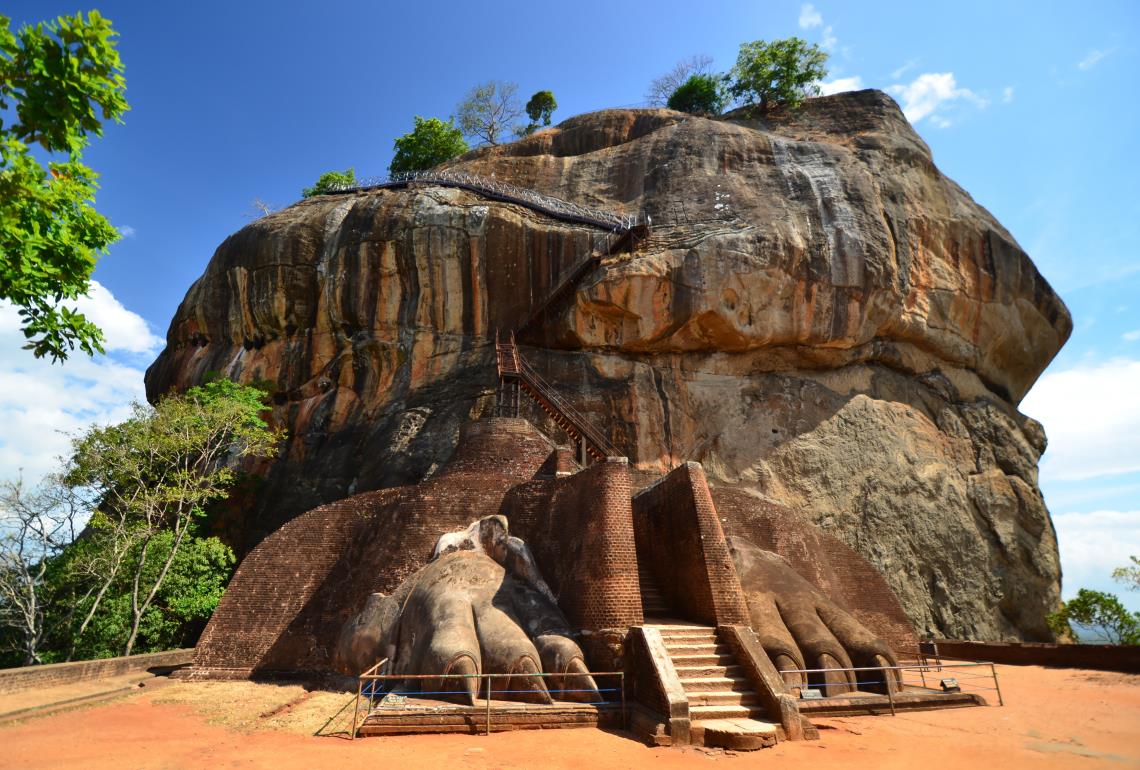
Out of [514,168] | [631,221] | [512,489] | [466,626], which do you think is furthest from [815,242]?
[466,626]

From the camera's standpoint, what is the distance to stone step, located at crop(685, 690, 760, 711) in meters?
7.81

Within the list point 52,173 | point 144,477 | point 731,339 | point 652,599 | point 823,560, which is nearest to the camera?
point 52,173

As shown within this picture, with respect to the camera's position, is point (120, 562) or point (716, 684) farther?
point (120, 562)

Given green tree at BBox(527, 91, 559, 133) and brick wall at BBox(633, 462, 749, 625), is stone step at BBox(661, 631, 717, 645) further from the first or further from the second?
green tree at BBox(527, 91, 559, 133)

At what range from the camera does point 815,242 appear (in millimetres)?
22953

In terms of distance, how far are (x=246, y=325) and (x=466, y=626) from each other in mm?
21283

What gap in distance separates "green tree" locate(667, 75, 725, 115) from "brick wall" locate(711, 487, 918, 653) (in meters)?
29.9

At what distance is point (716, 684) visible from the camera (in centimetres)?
814

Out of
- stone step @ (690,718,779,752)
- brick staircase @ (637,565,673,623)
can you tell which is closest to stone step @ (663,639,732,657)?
brick staircase @ (637,565,673,623)

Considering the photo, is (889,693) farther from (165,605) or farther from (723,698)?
(165,605)

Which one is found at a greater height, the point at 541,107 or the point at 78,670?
the point at 541,107

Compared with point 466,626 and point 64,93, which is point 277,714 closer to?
point 466,626

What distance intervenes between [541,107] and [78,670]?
41.6 metres

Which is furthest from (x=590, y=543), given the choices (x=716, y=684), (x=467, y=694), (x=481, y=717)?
(x=481, y=717)
